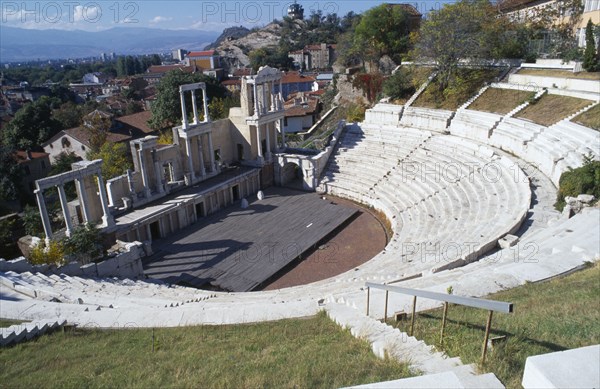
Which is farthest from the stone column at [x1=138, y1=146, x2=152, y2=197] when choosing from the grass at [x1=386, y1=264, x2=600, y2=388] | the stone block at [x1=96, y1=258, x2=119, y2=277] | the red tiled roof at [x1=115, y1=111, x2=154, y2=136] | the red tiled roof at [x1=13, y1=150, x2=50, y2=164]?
the red tiled roof at [x1=115, y1=111, x2=154, y2=136]

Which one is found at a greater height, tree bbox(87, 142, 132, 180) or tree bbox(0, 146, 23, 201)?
tree bbox(87, 142, 132, 180)

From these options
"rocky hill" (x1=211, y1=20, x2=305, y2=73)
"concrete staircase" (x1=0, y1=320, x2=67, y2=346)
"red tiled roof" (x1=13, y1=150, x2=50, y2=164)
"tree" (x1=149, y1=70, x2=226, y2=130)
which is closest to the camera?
"concrete staircase" (x1=0, y1=320, x2=67, y2=346)

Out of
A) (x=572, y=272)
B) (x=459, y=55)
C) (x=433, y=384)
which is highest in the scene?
(x=459, y=55)

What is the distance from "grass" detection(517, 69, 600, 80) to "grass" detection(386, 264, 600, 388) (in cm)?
2164

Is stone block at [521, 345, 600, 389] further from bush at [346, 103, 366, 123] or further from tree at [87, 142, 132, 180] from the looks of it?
bush at [346, 103, 366, 123]

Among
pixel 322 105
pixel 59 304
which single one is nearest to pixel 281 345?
pixel 59 304

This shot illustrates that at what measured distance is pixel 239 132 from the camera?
30562 mm

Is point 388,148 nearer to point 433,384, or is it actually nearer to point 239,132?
point 239,132

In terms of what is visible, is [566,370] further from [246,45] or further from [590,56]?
[246,45]

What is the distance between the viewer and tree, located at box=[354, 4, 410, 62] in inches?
1657

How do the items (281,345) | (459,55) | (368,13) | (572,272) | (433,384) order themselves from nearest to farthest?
(433,384) → (281,345) → (572,272) → (459,55) → (368,13)

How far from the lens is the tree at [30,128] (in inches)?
1864

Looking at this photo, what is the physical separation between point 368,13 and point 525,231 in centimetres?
3363

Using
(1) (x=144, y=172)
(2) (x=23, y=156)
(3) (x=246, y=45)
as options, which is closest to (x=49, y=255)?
(1) (x=144, y=172)
